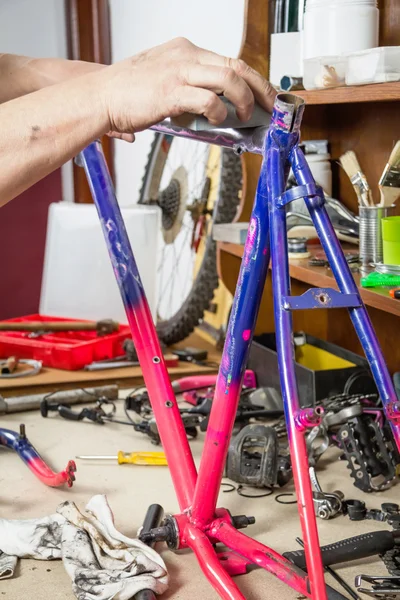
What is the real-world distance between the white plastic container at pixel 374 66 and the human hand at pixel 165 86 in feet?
2.12

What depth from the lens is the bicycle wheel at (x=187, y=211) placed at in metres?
2.54

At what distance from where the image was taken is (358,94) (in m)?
1.69

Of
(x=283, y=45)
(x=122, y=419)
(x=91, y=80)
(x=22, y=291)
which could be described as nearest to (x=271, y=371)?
(x=122, y=419)

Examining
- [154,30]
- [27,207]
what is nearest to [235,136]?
[154,30]

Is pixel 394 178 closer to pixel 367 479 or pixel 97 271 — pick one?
pixel 367 479

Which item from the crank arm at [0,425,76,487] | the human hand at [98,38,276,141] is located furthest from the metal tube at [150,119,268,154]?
the crank arm at [0,425,76,487]

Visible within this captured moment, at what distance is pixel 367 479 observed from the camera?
1638 mm

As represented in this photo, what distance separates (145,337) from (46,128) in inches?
23.4

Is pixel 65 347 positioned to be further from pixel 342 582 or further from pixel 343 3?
pixel 342 582

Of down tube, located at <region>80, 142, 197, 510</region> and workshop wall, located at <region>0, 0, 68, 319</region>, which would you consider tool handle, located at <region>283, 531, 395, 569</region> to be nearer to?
down tube, located at <region>80, 142, 197, 510</region>

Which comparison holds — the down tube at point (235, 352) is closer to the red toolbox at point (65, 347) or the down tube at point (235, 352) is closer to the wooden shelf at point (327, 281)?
the wooden shelf at point (327, 281)

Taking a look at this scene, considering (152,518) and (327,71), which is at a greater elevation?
(327,71)

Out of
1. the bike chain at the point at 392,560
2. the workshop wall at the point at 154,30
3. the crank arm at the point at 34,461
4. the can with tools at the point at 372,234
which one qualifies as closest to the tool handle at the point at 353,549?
the bike chain at the point at 392,560

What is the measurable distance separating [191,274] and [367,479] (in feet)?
5.01
